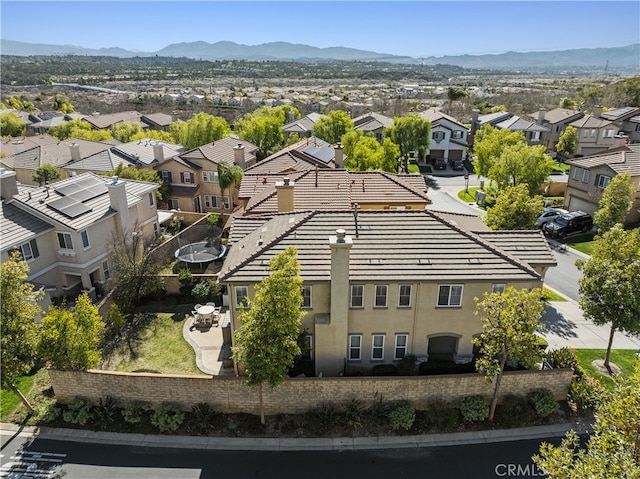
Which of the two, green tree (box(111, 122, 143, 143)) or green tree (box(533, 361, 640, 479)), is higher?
green tree (box(111, 122, 143, 143))

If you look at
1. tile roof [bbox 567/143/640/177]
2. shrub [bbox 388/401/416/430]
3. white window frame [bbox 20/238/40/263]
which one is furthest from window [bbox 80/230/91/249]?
tile roof [bbox 567/143/640/177]

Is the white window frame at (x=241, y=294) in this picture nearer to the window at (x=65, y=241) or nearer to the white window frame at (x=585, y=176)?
the window at (x=65, y=241)

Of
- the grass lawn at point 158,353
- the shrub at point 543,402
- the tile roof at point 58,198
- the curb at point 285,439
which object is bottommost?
the curb at point 285,439

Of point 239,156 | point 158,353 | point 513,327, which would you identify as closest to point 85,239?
point 158,353

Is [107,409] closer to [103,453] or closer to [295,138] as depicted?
[103,453]

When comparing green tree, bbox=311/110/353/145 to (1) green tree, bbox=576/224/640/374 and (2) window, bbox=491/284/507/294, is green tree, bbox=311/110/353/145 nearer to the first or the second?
(1) green tree, bbox=576/224/640/374

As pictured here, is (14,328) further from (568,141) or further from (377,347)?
(568,141)

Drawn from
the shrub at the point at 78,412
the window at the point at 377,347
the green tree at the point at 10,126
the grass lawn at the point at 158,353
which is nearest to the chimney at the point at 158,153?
the grass lawn at the point at 158,353
